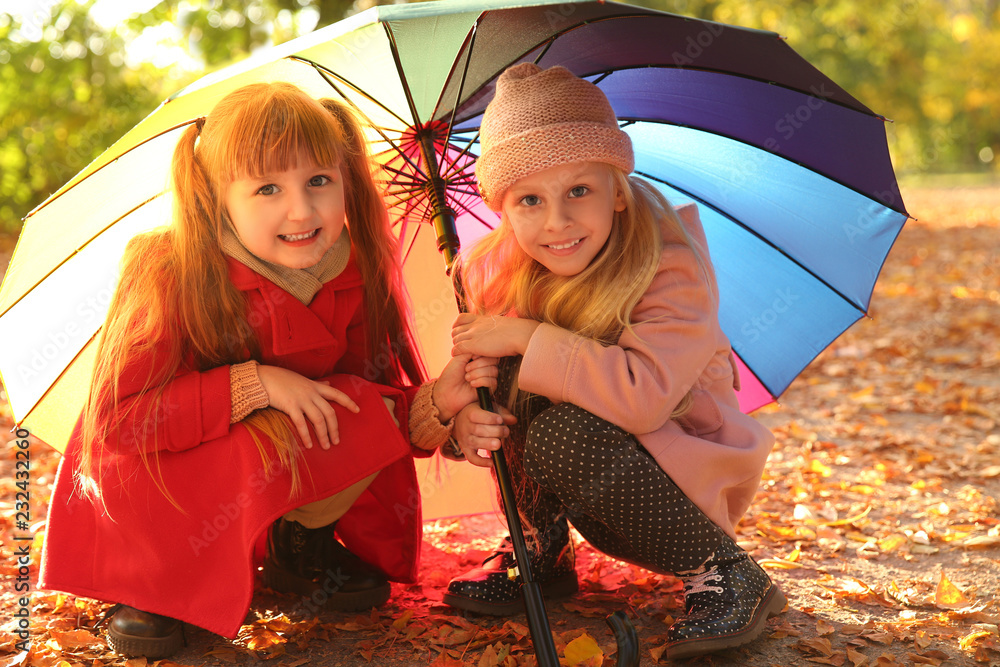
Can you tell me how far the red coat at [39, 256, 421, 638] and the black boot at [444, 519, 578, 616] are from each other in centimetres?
47

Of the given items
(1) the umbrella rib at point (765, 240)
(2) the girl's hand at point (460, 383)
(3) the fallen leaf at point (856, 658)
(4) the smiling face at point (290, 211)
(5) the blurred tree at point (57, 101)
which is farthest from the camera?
(5) the blurred tree at point (57, 101)

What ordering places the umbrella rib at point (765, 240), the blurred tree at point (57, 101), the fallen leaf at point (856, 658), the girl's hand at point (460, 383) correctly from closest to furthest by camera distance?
1. the fallen leaf at point (856, 658)
2. the girl's hand at point (460, 383)
3. the umbrella rib at point (765, 240)
4. the blurred tree at point (57, 101)

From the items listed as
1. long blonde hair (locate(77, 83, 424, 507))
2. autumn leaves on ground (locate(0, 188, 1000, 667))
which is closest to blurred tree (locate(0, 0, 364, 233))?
autumn leaves on ground (locate(0, 188, 1000, 667))

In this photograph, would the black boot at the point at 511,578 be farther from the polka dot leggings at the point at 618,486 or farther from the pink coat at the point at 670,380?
the pink coat at the point at 670,380

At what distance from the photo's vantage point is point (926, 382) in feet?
15.3

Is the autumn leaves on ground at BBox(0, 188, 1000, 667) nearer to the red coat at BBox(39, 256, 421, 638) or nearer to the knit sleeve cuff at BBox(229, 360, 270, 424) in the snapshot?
the red coat at BBox(39, 256, 421, 638)

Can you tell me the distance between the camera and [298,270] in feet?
7.27

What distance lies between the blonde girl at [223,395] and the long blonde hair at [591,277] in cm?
24

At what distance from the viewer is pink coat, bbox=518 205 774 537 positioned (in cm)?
200

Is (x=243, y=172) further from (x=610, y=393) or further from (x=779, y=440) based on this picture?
(x=779, y=440)

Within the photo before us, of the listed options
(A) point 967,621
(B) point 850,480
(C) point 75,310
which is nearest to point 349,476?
(C) point 75,310

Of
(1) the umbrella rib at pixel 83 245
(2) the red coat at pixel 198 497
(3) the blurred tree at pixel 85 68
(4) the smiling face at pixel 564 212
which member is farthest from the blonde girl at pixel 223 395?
(3) the blurred tree at pixel 85 68

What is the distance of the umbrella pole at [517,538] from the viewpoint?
6.22 feet

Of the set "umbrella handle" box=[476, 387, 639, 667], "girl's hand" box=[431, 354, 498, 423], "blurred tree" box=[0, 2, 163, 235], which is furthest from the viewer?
"blurred tree" box=[0, 2, 163, 235]
